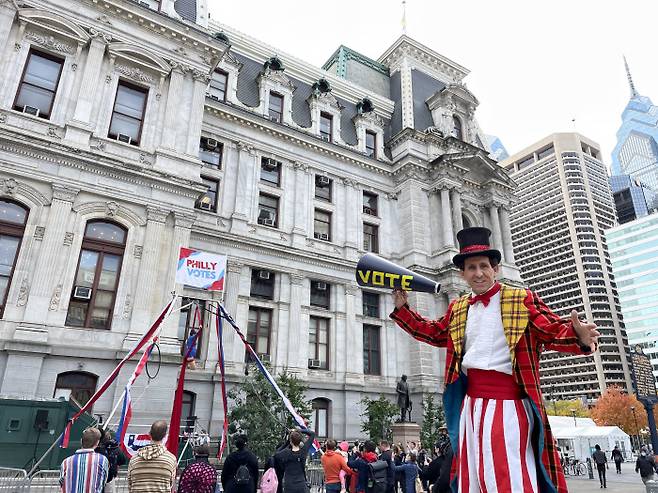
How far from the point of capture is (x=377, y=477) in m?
9.38

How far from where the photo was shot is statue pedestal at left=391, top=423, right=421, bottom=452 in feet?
67.6

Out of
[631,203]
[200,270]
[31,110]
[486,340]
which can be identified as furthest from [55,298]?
[631,203]

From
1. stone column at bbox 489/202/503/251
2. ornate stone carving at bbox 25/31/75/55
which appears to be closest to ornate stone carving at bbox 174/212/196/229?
ornate stone carving at bbox 25/31/75/55

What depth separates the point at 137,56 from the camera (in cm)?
1997

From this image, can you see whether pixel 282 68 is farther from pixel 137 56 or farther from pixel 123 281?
pixel 123 281

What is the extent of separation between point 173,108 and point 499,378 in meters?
20.0

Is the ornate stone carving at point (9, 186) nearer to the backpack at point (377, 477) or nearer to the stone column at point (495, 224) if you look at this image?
the backpack at point (377, 477)

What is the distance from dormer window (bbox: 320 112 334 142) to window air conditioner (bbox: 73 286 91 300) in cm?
1827

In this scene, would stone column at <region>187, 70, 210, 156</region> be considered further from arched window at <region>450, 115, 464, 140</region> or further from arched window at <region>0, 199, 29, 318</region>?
arched window at <region>450, 115, 464, 140</region>

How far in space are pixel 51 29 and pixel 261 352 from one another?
16.8 meters

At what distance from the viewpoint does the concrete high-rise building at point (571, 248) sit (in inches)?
4407

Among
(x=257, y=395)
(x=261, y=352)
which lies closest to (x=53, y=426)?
(x=257, y=395)

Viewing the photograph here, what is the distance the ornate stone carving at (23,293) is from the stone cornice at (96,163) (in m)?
4.60

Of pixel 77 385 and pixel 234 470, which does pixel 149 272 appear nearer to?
pixel 77 385
